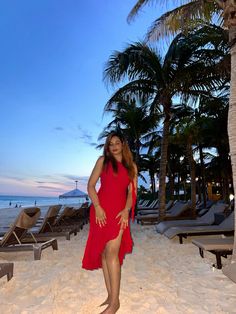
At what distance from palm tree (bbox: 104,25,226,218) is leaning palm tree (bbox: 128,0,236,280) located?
2.96m

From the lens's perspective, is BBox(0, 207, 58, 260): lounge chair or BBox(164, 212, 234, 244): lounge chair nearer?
BBox(0, 207, 58, 260): lounge chair

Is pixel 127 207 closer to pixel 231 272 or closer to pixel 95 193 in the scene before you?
pixel 95 193

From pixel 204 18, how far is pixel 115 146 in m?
6.26

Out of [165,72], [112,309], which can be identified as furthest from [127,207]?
[165,72]

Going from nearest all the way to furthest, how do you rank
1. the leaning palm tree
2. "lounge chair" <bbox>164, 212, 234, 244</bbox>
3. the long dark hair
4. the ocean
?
1. the long dark hair
2. the leaning palm tree
3. "lounge chair" <bbox>164, 212, 234, 244</bbox>
4. the ocean

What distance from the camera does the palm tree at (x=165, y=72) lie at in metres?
11.9

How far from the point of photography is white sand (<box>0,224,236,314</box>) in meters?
3.30

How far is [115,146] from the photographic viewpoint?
10.4 feet

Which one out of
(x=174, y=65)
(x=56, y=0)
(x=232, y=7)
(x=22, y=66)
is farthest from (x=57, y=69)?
(x=232, y=7)

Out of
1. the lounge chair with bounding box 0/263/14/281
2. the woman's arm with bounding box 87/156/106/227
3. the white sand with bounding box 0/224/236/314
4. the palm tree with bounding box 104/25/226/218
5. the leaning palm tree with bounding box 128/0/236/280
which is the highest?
the palm tree with bounding box 104/25/226/218

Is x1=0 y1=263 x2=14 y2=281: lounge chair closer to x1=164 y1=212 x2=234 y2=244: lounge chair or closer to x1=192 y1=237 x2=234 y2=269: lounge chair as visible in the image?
x1=192 y1=237 x2=234 y2=269: lounge chair

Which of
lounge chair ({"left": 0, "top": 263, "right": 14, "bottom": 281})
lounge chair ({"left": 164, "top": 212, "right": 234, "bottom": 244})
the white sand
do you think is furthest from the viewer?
lounge chair ({"left": 164, "top": 212, "right": 234, "bottom": 244})

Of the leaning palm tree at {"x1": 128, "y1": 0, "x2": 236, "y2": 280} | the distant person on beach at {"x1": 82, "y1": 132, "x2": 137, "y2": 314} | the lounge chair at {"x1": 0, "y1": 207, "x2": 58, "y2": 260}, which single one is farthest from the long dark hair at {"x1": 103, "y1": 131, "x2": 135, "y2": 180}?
the lounge chair at {"x1": 0, "y1": 207, "x2": 58, "y2": 260}

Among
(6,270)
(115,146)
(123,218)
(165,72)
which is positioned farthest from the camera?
(165,72)
